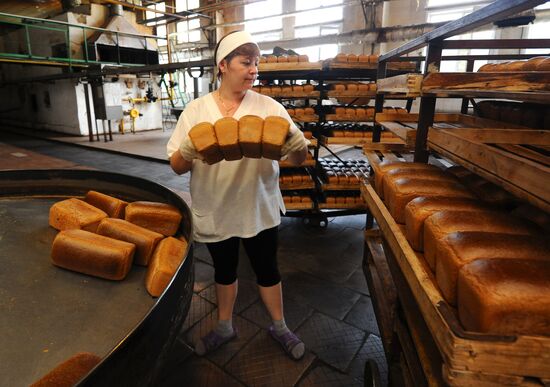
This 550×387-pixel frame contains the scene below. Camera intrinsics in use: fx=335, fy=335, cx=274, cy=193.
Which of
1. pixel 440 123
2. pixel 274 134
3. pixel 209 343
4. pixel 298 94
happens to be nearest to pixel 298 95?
pixel 298 94

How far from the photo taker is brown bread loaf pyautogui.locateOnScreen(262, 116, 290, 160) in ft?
4.69

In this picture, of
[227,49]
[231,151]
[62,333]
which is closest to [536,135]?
[231,151]

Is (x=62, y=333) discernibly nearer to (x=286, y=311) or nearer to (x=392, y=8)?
(x=286, y=311)

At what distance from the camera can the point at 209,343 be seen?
2.06 meters

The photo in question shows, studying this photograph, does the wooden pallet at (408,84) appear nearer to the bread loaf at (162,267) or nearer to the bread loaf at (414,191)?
the bread loaf at (414,191)

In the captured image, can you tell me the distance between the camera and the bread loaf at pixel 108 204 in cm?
165

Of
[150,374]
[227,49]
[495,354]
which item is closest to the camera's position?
[495,354]

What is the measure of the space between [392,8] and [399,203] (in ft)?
35.3

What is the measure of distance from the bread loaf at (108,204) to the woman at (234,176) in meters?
0.33

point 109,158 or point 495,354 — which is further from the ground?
point 495,354

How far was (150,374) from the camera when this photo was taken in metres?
0.93

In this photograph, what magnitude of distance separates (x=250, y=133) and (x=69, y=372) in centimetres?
99

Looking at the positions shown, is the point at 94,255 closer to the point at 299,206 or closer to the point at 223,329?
the point at 223,329

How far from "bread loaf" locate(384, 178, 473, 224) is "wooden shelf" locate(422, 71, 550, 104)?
382mm
